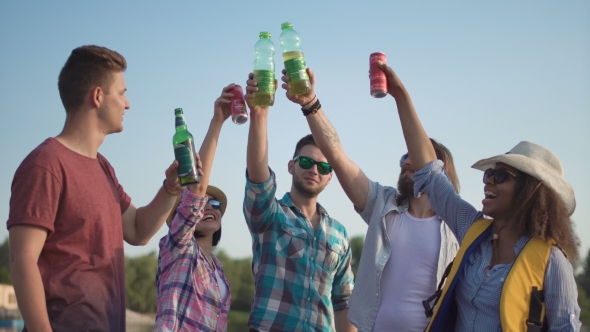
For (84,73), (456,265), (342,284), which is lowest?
(342,284)

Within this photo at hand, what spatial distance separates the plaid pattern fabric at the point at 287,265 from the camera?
568 centimetres

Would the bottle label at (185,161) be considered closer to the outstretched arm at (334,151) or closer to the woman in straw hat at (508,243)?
the outstretched arm at (334,151)

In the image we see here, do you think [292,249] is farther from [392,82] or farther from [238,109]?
[392,82]

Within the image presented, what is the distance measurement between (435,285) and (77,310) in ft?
8.69

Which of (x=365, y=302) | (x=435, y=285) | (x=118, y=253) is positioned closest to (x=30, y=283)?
(x=118, y=253)

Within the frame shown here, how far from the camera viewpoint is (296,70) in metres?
5.36

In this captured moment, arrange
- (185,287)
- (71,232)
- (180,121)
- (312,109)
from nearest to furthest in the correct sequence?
(71,232), (180,121), (185,287), (312,109)

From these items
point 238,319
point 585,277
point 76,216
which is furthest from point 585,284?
point 76,216

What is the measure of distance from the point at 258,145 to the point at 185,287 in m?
1.29

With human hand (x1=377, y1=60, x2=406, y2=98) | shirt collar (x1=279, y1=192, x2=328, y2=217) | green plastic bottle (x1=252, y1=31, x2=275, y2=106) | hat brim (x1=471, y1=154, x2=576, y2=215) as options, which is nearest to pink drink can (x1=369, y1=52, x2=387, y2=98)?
human hand (x1=377, y1=60, x2=406, y2=98)

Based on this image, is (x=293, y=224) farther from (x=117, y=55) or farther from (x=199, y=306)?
(x=117, y=55)

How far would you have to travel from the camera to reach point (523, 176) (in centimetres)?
436

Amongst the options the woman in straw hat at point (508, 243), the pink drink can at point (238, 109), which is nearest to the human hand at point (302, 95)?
the pink drink can at point (238, 109)

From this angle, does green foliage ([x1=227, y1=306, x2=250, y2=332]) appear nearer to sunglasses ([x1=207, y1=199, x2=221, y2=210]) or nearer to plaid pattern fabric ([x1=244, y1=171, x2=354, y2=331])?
plaid pattern fabric ([x1=244, y1=171, x2=354, y2=331])
